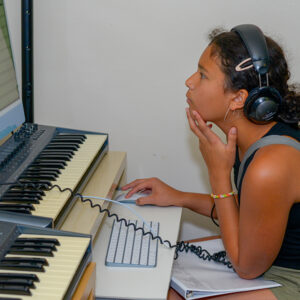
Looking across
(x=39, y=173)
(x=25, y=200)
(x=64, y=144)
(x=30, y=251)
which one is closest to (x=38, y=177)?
(x=39, y=173)

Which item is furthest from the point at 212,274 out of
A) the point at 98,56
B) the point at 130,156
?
the point at 98,56

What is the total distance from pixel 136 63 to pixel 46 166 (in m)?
0.69

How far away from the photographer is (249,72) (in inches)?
49.5

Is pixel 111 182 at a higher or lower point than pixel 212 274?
higher

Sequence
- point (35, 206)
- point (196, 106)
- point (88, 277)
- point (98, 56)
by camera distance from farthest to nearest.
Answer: point (98, 56) → point (196, 106) → point (35, 206) → point (88, 277)

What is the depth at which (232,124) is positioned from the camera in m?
1.38

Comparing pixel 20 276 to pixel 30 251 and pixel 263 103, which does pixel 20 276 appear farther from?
pixel 263 103

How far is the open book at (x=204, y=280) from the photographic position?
128 centimetres

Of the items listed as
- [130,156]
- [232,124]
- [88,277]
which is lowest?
[88,277]

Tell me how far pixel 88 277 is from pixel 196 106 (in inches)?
22.6

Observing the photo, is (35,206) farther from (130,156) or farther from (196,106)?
(130,156)

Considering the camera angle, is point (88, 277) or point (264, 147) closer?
point (88, 277)

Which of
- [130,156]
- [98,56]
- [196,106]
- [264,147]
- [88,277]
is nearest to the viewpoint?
[88,277]

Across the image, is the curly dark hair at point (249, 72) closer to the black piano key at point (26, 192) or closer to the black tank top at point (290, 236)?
the black tank top at point (290, 236)
